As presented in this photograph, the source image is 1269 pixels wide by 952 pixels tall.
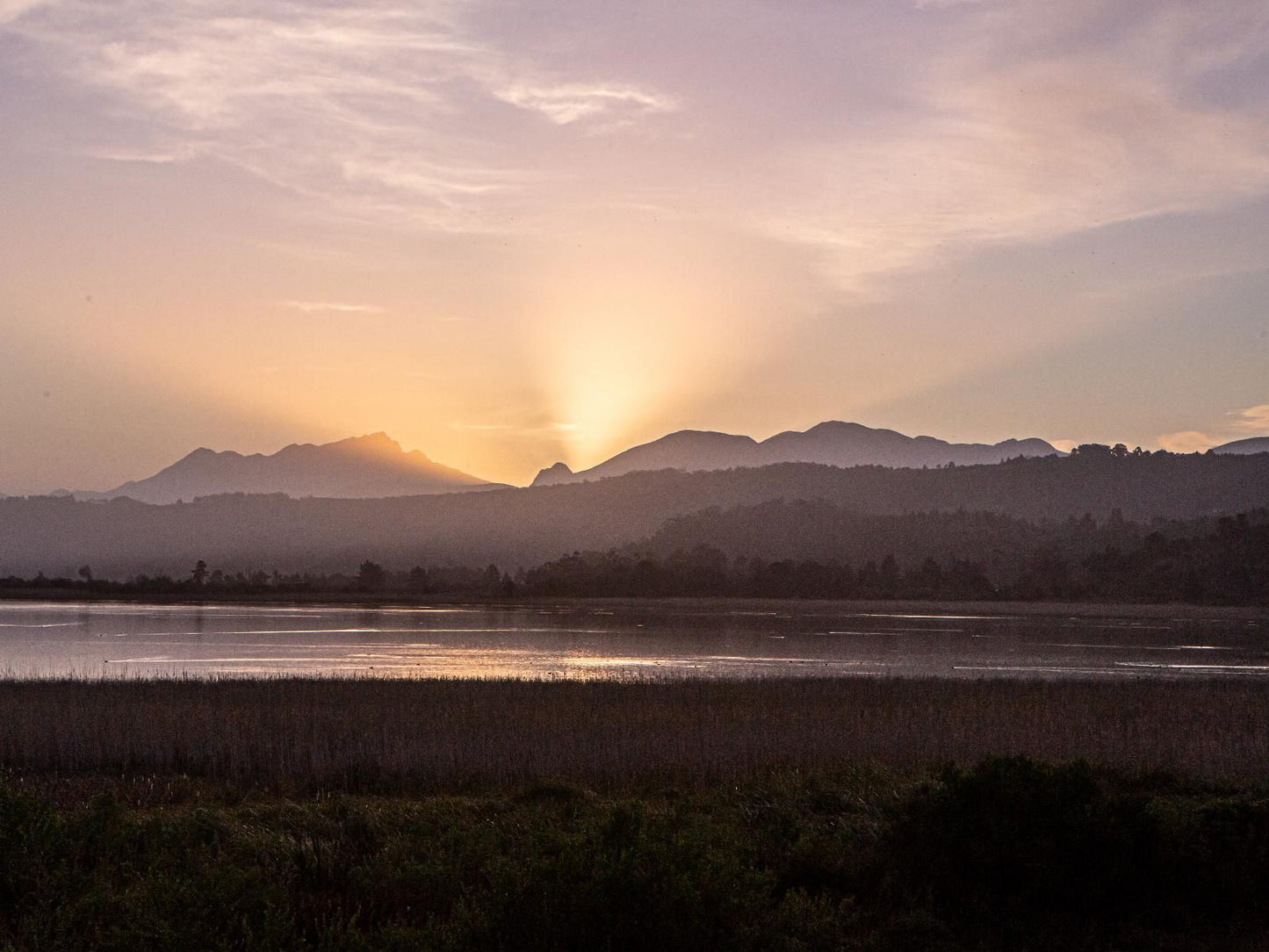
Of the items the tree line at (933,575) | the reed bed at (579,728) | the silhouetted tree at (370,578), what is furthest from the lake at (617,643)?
→ the silhouetted tree at (370,578)

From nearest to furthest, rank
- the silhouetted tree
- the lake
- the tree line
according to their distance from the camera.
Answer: the lake, the tree line, the silhouetted tree

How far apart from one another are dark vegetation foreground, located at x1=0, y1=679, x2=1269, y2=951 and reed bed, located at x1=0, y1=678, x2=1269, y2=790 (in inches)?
4.1

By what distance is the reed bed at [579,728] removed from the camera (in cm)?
1752

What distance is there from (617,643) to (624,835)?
43.0 metres

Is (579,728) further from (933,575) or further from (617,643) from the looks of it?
(933,575)

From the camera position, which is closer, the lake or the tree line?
the lake

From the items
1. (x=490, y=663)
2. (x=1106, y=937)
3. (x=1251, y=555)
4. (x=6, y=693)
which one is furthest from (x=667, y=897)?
(x=1251, y=555)

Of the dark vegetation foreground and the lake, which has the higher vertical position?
the dark vegetation foreground

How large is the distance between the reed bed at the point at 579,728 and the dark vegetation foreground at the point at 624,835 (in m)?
0.11

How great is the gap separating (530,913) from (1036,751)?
13.3 m

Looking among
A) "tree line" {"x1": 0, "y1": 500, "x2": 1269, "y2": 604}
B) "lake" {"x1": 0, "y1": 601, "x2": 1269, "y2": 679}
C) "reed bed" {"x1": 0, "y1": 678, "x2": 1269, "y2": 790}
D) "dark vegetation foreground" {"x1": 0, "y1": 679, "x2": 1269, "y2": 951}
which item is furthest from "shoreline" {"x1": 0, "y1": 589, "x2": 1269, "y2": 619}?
"dark vegetation foreground" {"x1": 0, "y1": 679, "x2": 1269, "y2": 951}

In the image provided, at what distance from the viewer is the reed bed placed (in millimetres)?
17516

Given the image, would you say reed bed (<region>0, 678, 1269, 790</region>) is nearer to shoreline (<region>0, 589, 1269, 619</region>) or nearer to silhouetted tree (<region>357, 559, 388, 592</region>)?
shoreline (<region>0, 589, 1269, 619</region>)

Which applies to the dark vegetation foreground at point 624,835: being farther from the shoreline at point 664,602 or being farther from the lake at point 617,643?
the shoreline at point 664,602
